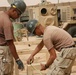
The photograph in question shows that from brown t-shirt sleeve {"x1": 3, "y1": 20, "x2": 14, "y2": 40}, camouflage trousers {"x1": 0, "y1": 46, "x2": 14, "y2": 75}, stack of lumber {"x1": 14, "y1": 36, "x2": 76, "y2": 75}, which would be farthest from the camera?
stack of lumber {"x1": 14, "y1": 36, "x2": 76, "y2": 75}

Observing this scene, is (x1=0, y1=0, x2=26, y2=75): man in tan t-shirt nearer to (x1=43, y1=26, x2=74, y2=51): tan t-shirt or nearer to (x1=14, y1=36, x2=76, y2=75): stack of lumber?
(x1=43, y1=26, x2=74, y2=51): tan t-shirt

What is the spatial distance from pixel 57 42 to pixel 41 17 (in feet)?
23.2

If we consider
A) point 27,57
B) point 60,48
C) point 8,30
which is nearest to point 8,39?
point 8,30

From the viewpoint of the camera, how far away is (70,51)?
4.60 m

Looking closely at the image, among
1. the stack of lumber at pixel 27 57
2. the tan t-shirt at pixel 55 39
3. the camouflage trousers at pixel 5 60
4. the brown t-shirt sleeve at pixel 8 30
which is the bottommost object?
the stack of lumber at pixel 27 57

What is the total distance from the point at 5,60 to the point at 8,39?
42cm

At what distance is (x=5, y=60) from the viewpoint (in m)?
4.75

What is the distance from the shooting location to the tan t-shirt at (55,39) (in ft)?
14.8

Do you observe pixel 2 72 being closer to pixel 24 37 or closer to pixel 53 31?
pixel 53 31

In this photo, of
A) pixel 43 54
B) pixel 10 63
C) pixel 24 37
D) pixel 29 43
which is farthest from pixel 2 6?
pixel 10 63

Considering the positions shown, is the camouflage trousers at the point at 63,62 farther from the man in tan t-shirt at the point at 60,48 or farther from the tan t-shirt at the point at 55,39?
the tan t-shirt at the point at 55,39

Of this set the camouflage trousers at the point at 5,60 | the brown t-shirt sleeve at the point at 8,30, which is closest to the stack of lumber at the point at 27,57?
the camouflage trousers at the point at 5,60

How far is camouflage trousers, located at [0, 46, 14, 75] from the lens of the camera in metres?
4.72

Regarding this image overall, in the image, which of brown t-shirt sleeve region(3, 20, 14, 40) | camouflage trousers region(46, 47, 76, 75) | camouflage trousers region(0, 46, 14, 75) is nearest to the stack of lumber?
camouflage trousers region(0, 46, 14, 75)
